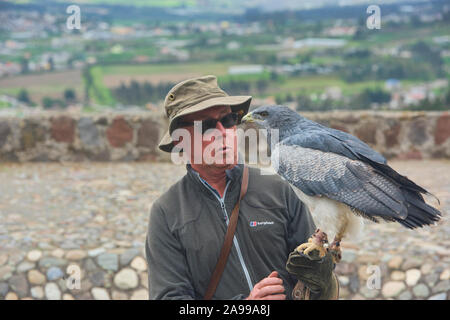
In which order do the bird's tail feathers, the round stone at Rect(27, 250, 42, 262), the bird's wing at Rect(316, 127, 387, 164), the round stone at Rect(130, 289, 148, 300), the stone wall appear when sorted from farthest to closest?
the stone wall, the round stone at Rect(27, 250, 42, 262), the round stone at Rect(130, 289, 148, 300), the bird's wing at Rect(316, 127, 387, 164), the bird's tail feathers

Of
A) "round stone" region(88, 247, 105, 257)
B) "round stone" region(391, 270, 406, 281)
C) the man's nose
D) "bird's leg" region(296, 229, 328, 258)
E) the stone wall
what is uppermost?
the man's nose

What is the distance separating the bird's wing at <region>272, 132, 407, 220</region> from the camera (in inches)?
92.2

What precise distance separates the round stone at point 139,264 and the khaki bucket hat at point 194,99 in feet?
8.77

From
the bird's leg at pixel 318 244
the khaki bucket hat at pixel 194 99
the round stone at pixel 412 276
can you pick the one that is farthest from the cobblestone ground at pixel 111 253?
the khaki bucket hat at pixel 194 99

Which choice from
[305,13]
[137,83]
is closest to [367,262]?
[137,83]

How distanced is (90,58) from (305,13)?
16.3 ft

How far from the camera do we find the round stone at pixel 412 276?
504 cm

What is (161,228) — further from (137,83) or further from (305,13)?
(305,13)

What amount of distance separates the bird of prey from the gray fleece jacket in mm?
269

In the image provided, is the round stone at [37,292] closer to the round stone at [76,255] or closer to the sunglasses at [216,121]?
the round stone at [76,255]

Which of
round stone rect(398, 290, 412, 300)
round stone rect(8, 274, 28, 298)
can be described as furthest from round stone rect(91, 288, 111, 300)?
round stone rect(398, 290, 412, 300)

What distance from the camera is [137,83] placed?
1030 cm

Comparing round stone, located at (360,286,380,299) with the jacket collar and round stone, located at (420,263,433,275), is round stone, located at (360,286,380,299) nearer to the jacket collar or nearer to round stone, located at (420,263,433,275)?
round stone, located at (420,263,433,275)

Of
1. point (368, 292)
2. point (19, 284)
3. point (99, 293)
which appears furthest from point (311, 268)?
point (19, 284)
